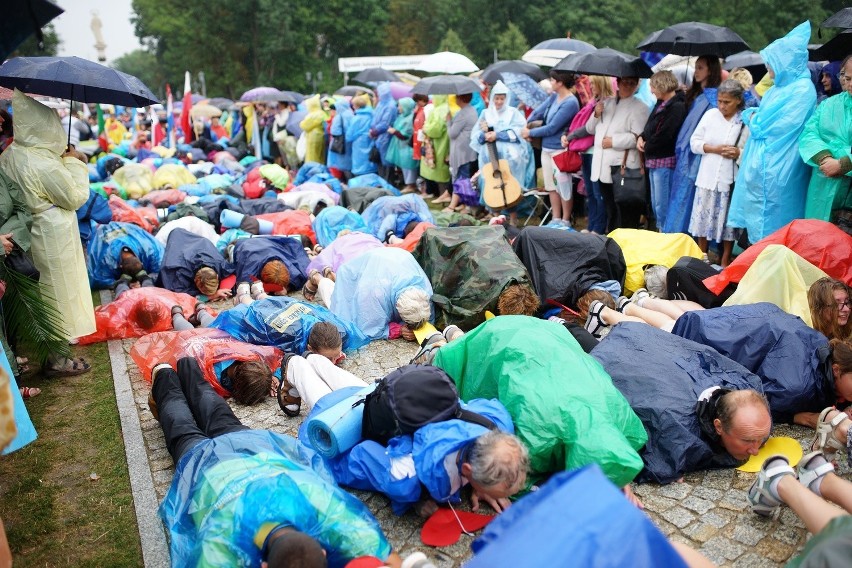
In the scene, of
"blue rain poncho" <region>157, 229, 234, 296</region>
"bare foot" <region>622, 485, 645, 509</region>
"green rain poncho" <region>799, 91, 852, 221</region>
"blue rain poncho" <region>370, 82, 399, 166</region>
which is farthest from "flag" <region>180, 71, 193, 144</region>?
"bare foot" <region>622, 485, 645, 509</region>

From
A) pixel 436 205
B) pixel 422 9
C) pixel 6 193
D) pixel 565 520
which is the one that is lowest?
pixel 436 205

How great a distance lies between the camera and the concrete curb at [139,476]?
350cm

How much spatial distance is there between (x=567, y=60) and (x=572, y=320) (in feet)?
11.5

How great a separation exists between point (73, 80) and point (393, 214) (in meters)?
3.84

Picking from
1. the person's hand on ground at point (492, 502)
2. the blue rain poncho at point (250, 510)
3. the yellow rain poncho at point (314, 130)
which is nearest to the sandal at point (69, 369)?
the blue rain poncho at point (250, 510)

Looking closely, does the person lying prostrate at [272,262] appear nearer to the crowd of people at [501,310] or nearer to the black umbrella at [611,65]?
the crowd of people at [501,310]

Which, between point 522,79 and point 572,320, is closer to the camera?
point 572,320

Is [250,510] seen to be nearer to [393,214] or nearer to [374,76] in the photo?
[393,214]

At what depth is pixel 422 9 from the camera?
47906 mm

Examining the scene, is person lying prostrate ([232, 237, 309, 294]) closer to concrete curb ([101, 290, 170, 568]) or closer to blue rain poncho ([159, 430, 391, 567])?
concrete curb ([101, 290, 170, 568])

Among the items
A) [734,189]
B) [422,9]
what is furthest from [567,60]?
[422,9]

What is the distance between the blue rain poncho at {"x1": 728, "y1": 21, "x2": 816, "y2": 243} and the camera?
6.09 m

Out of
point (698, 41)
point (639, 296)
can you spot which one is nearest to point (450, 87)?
point (698, 41)

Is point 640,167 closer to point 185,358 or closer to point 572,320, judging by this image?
point 572,320
